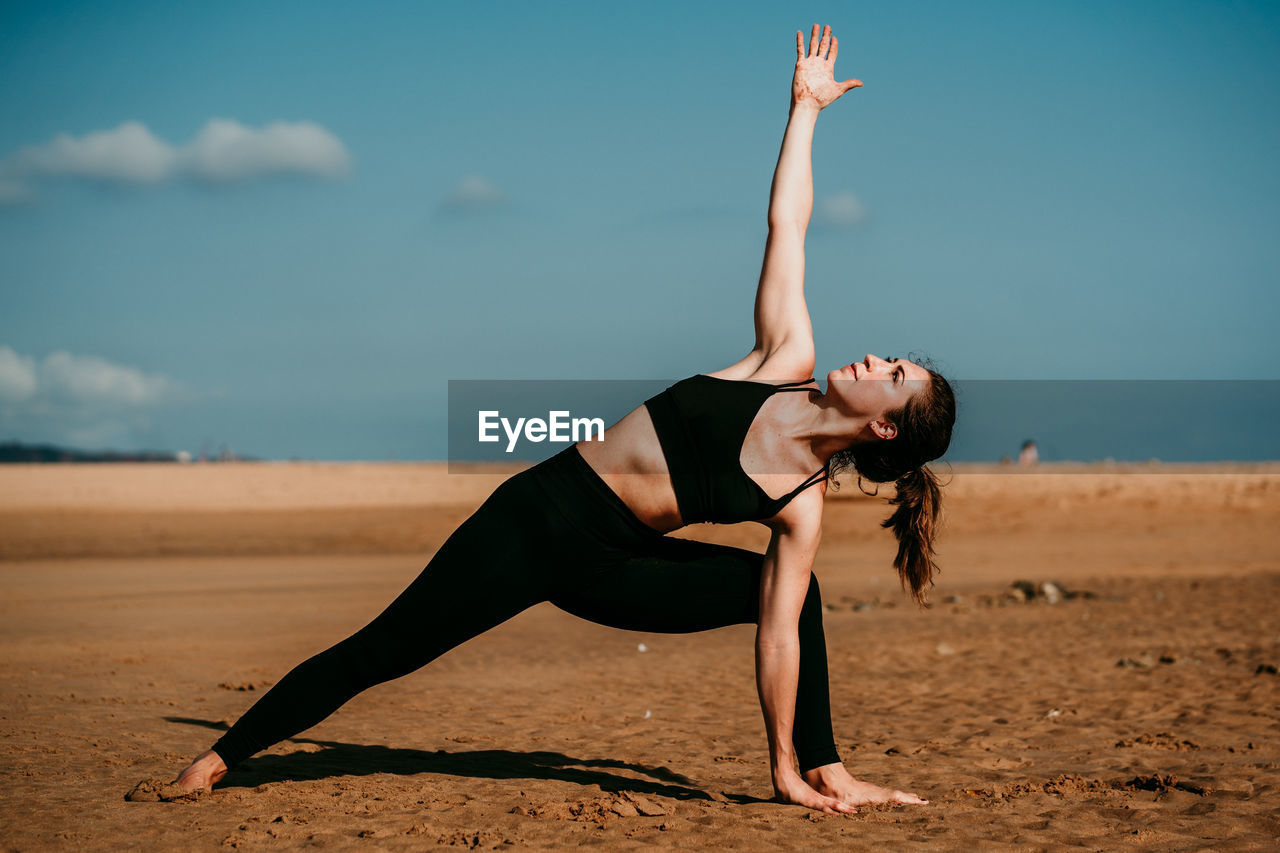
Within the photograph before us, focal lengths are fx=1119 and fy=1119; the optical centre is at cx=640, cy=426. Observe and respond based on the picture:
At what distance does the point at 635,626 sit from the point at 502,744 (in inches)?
77.4

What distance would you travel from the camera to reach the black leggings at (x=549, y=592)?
12.1ft

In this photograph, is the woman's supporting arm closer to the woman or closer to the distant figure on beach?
the woman

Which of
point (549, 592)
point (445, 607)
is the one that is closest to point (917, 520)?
point (549, 592)

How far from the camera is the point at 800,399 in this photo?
12.1 feet

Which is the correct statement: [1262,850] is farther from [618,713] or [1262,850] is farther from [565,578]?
[618,713]

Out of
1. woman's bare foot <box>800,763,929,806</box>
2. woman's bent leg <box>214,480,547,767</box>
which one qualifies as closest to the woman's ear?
woman's bent leg <box>214,480,547,767</box>

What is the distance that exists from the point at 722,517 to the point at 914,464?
27.4 inches

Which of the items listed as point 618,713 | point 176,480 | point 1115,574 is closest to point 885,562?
point 1115,574

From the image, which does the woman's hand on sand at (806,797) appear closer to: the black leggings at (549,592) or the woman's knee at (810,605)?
the black leggings at (549,592)

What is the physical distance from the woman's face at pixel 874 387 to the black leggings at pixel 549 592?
0.73 m

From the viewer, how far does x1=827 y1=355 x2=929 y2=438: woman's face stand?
363 cm

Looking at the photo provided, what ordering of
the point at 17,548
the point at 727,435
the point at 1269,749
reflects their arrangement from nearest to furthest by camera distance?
the point at 727,435
the point at 1269,749
the point at 17,548

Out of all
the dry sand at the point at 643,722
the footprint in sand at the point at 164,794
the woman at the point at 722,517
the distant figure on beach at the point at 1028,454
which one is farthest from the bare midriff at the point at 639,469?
the distant figure on beach at the point at 1028,454

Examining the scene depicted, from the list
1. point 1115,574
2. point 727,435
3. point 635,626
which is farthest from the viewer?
point 1115,574
